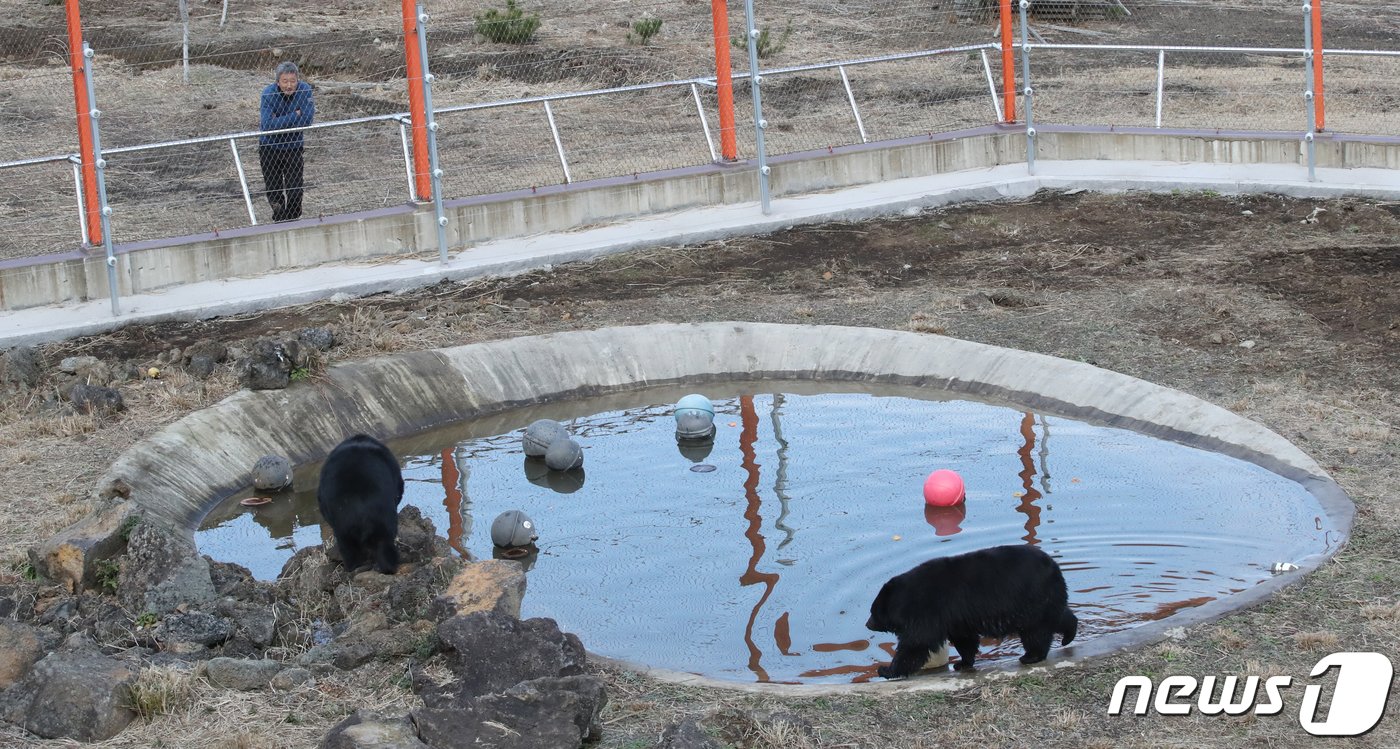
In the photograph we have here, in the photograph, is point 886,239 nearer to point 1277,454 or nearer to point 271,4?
point 1277,454

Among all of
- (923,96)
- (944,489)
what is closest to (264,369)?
(944,489)

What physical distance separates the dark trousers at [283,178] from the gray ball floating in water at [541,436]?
5439 millimetres

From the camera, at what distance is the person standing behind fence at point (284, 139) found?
15.5 meters

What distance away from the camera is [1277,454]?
10.0 meters

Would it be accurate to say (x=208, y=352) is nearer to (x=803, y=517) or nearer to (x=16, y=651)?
(x=803, y=517)

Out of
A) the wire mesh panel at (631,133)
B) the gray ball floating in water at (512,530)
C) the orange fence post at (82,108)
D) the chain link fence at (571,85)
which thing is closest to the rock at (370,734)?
the gray ball floating in water at (512,530)

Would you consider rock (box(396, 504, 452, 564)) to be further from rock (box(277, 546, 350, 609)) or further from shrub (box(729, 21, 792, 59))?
shrub (box(729, 21, 792, 59))

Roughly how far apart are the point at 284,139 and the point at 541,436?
5864mm

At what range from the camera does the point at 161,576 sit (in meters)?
7.99

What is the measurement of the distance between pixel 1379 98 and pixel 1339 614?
636 inches

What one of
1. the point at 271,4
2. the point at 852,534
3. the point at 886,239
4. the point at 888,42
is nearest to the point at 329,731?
the point at 852,534

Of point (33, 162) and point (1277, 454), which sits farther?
point (33, 162)

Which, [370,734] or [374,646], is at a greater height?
[370,734]

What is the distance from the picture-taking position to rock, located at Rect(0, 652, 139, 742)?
661 centimetres
